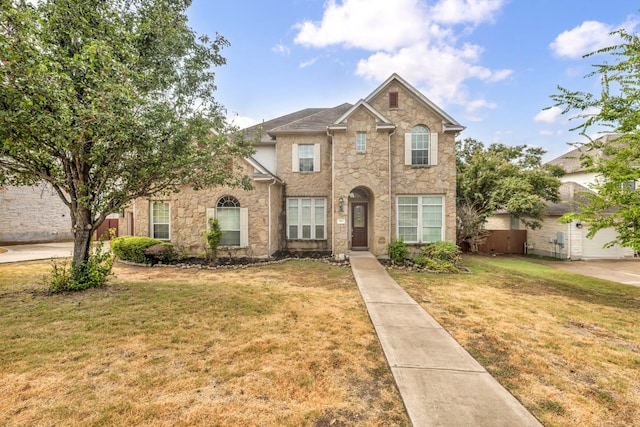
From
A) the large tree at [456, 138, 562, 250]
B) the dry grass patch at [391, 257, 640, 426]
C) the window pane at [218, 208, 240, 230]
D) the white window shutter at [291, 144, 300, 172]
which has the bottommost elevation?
the dry grass patch at [391, 257, 640, 426]

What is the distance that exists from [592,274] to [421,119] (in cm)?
990

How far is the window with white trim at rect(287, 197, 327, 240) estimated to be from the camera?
1377 centimetres

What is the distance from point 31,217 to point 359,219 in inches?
873

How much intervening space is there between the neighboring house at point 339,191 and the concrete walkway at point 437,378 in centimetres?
686

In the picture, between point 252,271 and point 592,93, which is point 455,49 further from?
point 252,271

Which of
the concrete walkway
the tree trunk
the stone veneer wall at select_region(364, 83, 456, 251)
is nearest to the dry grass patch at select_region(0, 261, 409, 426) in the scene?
the concrete walkway

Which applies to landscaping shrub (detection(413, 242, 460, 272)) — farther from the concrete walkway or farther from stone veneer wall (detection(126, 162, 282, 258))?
stone veneer wall (detection(126, 162, 282, 258))

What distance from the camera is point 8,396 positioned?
308 centimetres

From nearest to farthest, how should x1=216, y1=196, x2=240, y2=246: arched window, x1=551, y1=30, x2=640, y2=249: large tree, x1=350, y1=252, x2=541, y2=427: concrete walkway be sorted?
x1=350, y1=252, x2=541, y2=427: concrete walkway, x1=551, y1=30, x2=640, y2=249: large tree, x1=216, y1=196, x2=240, y2=246: arched window

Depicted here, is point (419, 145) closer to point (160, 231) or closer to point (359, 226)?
point (359, 226)

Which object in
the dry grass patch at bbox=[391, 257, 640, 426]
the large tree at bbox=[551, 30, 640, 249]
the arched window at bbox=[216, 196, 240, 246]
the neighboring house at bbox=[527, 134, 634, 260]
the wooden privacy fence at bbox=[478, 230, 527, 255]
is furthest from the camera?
the wooden privacy fence at bbox=[478, 230, 527, 255]

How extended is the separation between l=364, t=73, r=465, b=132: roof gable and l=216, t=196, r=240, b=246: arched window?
25.8ft

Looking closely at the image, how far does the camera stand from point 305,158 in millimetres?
13750

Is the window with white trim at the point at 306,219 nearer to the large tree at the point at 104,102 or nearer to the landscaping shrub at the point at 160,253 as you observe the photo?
the landscaping shrub at the point at 160,253
